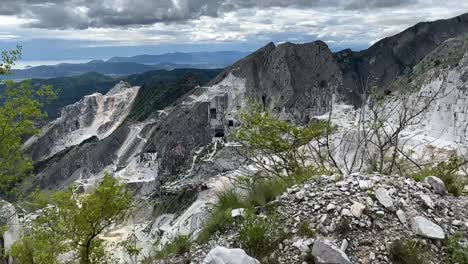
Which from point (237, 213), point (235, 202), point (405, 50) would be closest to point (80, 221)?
point (235, 202)

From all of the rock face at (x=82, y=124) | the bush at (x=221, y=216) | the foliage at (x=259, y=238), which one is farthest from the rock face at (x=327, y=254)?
the rock face at (x=82, y=124)

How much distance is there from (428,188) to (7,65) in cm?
1398

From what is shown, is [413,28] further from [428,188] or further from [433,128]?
[428,188]

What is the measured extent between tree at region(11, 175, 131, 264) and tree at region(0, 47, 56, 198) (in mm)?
2036

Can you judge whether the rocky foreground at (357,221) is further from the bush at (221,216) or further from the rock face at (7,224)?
the rock face at (7,224)

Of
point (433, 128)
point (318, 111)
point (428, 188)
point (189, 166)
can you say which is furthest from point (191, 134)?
point (428, 188)

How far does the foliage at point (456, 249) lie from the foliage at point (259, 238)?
279cm

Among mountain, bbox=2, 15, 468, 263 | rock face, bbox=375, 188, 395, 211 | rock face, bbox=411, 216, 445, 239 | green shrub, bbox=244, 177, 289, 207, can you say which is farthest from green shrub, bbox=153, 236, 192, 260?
rock face, bbox=411, 216, 445, 239

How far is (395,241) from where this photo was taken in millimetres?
6781

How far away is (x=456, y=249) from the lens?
22.1ft

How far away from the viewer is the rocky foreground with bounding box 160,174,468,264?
269 inches

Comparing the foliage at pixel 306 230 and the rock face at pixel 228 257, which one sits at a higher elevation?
the foliage at pixel 306 230

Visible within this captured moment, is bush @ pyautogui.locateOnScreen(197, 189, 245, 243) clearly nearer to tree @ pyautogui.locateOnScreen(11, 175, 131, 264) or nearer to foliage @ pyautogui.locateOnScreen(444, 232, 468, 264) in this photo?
foliage @ pyautogui.locateOnScreen(444, 232, 468, 264)

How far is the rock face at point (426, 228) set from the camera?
701cm
